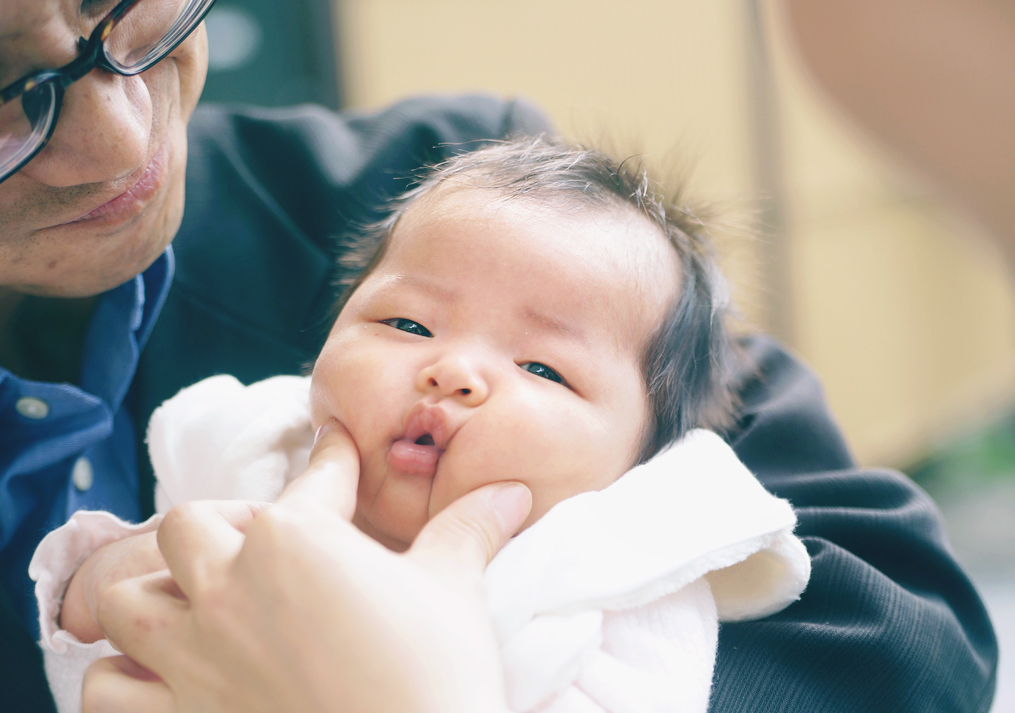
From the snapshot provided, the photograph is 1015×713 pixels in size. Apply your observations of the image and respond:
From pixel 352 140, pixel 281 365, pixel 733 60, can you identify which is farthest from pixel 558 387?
pixel 733 60

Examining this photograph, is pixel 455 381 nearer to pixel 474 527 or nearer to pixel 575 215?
pixel 474 527

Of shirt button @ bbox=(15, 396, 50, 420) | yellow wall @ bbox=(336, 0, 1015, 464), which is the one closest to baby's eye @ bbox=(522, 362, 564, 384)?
shirt button @ bbox=(15, 396, 50, 420)

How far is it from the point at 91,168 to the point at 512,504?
1.73 feet

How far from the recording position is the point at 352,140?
1.38m

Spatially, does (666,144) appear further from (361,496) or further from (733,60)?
(361,496)

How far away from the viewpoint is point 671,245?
98cm

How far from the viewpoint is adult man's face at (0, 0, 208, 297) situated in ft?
2.27

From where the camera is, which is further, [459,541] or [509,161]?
[509,161]

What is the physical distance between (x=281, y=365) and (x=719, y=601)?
0.72 metres

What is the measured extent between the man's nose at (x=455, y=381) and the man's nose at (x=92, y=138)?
0.37m

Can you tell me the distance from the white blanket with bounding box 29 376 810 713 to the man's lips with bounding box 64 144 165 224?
277mm

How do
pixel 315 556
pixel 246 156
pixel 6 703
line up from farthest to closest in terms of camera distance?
1. pixel 246 156
2. pixel 6 703
3. pixel 315 556

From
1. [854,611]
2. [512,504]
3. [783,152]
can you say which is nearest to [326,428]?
[512,504]

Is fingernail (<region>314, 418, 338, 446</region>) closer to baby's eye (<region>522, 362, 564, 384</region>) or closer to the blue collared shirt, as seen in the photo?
baby's eye (<region>522, 362, 564, 384</region>)
